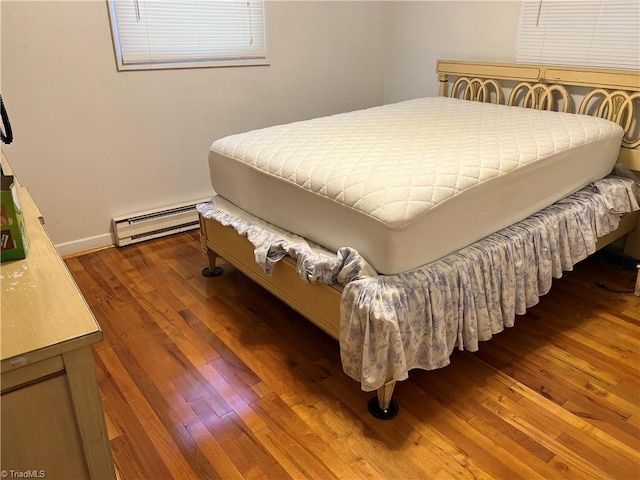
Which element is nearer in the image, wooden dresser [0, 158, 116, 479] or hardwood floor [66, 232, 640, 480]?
wooden dresser [0, 158, 116, 479]

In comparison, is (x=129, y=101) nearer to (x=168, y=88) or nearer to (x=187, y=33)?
(x=168, y=88)

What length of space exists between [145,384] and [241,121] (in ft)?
6.21

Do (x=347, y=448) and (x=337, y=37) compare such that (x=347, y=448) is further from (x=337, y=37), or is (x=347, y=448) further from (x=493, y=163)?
(x=337, y=37)

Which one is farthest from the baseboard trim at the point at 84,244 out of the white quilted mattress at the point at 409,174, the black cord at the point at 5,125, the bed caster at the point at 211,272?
the black cord at the point at 5,125

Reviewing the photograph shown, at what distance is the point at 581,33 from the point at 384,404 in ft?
7.39

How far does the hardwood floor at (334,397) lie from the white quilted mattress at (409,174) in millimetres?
504

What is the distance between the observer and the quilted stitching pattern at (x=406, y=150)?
5.12 feet

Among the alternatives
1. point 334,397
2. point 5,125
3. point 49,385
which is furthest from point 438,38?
point 49,385

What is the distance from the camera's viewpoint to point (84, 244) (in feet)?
9.07

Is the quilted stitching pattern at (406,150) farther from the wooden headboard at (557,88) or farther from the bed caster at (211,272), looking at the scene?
the bed caster at (211,272)

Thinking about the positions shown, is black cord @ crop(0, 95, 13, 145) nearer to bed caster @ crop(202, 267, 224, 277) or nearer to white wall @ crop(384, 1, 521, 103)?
bed caster @ crop(202, 267, 224, 277)

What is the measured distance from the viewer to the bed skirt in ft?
4.85

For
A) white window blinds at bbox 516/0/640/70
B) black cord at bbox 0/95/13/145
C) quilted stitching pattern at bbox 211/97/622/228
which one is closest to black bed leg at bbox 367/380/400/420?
quilted stitching pattern at bbox 211/97/622/228

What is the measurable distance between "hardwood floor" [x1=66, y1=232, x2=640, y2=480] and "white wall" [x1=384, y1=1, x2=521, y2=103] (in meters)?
1.62
